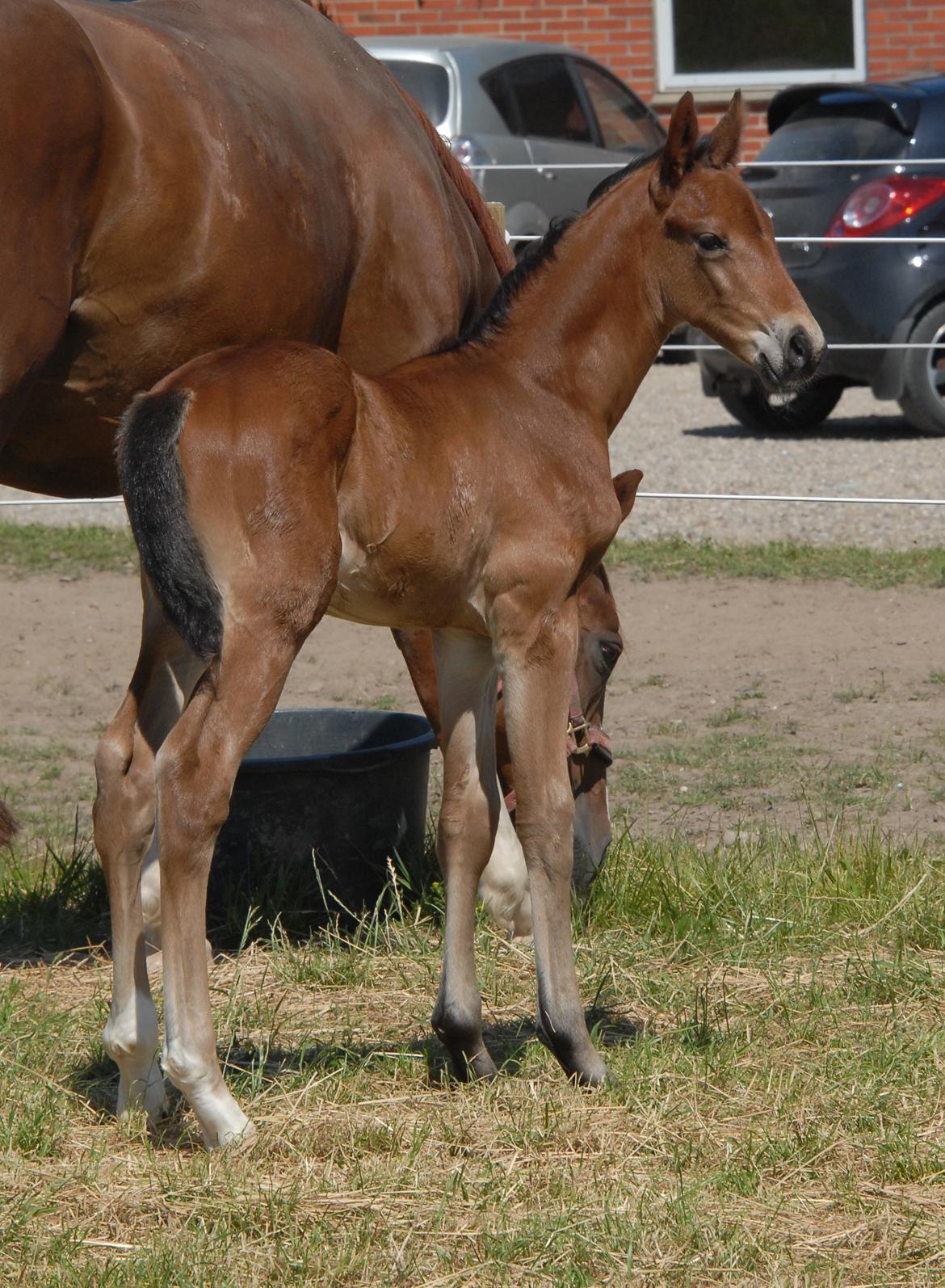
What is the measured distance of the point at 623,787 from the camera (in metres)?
5.30

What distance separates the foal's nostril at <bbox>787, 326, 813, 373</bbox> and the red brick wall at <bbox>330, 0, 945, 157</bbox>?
40.2 feet

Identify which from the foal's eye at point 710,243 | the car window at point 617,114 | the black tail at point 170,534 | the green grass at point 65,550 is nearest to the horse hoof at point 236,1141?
the black tail at point 170,534

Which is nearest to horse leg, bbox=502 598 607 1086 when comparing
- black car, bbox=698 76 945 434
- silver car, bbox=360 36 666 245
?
black car, bbox=698 76 945 434

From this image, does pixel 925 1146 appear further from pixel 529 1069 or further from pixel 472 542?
pixel 472 542

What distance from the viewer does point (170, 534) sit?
9.38 ft

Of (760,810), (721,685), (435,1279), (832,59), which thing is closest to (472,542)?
(435,1279)

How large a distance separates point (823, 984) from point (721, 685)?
2603 mm

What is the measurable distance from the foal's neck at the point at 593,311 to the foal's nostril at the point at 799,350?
297 mm

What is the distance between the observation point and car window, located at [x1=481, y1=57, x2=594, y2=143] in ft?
42.2

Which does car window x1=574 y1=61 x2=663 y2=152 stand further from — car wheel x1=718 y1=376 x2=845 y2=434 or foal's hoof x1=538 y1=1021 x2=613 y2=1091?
foal's hoof x1=538 y1=1021 x2=613 y2=1091

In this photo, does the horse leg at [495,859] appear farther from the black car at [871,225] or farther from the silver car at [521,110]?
the silver car at [521,110]

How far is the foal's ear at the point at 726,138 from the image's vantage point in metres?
3.29

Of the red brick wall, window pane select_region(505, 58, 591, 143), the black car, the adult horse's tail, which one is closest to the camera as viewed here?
the adult horse's tail

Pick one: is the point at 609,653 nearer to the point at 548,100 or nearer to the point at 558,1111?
the point at 558,1111
